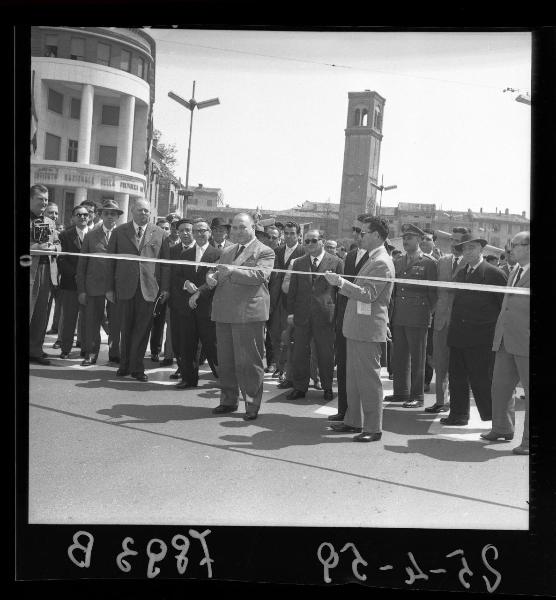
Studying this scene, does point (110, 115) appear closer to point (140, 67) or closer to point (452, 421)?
point (140, 67)

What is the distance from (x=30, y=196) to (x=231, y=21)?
104 centimetres

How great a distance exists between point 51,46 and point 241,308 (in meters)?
1.31

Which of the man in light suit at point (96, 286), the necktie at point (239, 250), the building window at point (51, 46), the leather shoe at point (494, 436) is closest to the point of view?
the building window at point (51, 46)

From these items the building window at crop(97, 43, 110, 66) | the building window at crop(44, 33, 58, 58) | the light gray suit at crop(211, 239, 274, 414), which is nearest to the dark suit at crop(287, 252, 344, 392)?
the light gray suit at crop(211, 239, 274, 414)

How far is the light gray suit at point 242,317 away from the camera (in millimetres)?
2996

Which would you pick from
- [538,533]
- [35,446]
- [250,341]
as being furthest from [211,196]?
[538,533]

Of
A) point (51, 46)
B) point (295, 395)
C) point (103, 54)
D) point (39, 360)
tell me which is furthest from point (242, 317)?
point (51, 46)

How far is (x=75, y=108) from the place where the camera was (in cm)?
271

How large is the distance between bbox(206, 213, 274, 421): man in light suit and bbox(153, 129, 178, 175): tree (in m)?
0.35

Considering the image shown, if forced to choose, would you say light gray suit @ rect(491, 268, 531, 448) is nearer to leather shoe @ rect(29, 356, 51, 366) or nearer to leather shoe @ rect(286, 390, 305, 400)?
leather shoe @ rect(286, 390, 305, 400)

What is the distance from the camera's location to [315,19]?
267 cm

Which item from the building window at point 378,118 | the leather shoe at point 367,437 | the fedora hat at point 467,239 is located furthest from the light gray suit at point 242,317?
the fedora hat at point 467,239

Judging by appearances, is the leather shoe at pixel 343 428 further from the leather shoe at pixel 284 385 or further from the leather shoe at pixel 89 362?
the leather shoe at pixel 89 362

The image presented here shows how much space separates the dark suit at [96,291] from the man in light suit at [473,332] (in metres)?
1.48
